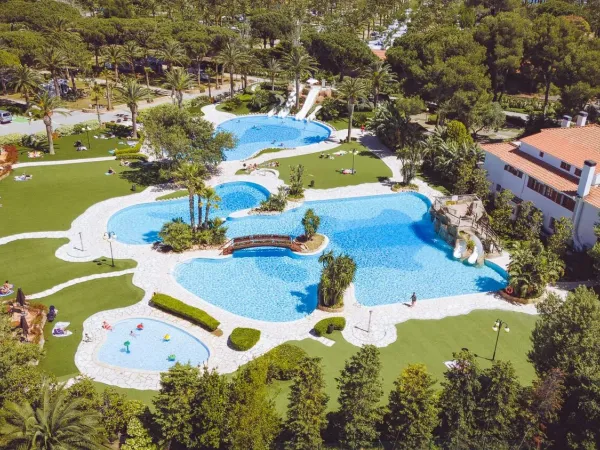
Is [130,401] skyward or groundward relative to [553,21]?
groundward

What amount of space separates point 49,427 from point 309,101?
2501 inches

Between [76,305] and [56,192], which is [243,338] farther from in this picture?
[56,192]

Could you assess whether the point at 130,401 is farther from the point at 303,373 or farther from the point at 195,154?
the point at 195,154

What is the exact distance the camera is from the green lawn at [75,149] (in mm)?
53916

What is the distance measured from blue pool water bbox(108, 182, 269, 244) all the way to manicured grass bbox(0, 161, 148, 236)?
3584 mm

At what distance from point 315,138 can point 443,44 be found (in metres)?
19.2

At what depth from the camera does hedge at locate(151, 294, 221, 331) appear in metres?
29.1

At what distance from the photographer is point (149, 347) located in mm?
Answer: 28312

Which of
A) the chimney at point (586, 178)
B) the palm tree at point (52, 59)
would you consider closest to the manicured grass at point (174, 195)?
the palm tree at point (52, 59)

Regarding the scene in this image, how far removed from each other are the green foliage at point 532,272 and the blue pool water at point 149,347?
2029 cm

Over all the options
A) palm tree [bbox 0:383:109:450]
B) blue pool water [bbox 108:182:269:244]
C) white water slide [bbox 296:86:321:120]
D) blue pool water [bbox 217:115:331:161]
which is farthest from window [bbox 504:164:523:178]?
palm tree [bbox 0:383:109:450]

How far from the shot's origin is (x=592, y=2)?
11781 centimetres

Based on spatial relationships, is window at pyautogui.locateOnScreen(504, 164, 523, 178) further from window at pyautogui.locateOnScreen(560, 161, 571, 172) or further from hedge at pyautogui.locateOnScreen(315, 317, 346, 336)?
hedge at pyautogui.locateOnScreen(315, 317, 346, 336)

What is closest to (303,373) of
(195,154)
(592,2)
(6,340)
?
(6,340)
